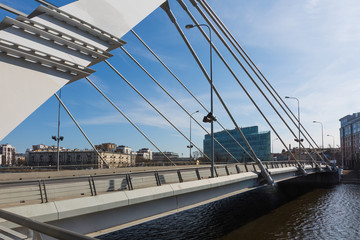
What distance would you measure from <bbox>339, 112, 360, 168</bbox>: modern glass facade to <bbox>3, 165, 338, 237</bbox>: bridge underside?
89404 millimetres

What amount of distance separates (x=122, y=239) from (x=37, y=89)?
12.3 m

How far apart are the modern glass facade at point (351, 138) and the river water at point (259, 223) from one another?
70.5 meters

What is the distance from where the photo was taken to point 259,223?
73.7 feet

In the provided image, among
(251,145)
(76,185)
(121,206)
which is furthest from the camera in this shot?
(251,145)

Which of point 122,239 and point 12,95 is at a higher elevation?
point 12,95

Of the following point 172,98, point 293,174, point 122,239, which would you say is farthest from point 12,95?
point 293,174

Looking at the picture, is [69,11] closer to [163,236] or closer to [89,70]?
[89,70]

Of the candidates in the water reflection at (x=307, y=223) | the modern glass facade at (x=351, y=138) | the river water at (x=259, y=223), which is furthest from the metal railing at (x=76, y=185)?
the modern glass facade at (x=351, y=138)

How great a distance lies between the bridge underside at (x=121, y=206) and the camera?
7.70 metres

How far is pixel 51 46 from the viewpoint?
28.3ft

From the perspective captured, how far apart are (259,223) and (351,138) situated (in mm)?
96145

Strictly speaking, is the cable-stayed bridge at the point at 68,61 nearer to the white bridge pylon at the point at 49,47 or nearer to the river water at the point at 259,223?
the white bridge pylon at the point at 49,47

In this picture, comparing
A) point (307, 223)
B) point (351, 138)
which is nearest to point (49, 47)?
point (307, 223)

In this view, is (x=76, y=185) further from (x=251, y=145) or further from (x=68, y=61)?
(x=251, y=145)
